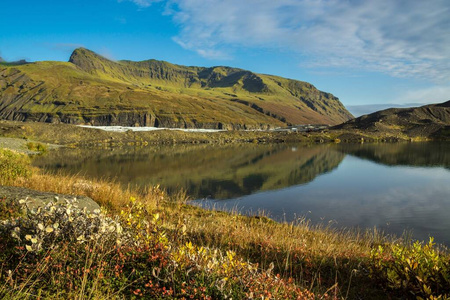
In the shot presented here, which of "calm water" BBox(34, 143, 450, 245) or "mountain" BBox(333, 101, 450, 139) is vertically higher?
"mountain" BBox(333, 101, 450, 139)

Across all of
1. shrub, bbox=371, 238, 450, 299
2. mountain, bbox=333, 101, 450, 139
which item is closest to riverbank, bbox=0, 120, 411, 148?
mountain, bbox=333, 101, 450, 139

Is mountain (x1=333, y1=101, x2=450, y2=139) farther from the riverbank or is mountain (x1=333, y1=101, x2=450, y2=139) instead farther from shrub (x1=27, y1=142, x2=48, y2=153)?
shrub (x1=27, y1=142, x2=48, y2=153)

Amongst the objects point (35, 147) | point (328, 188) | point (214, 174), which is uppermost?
point (328, 188)

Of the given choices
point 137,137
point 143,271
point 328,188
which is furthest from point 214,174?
point 137,137

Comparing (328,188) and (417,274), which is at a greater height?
(417,274)

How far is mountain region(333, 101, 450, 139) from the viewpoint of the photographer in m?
85.9

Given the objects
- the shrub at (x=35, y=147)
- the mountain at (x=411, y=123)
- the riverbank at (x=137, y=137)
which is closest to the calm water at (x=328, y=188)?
the shrub at (x=35, y=147)

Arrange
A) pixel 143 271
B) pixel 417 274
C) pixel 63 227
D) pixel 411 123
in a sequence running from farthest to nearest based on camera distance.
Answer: pixel 411 123, pixel 417 274, pixel 63 227, pixel 143 271

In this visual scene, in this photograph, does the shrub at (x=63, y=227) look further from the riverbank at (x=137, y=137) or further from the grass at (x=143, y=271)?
the riverbank at (x=137, y=137)

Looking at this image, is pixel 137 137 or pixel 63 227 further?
pixel 137 137

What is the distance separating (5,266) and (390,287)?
6.64m

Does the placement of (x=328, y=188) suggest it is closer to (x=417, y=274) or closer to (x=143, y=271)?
(x=417, y=274)

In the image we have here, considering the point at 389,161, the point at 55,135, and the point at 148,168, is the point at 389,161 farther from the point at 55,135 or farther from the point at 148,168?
the point at 55,135

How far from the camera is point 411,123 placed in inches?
3733
